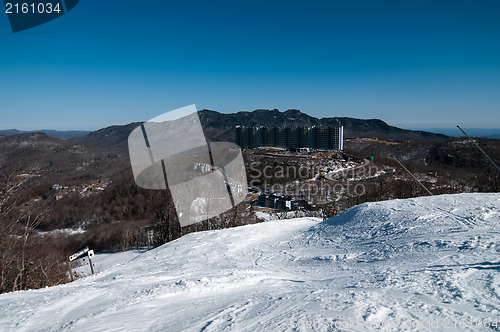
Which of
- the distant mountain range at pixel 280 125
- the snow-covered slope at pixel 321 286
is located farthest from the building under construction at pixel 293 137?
the snow-covered slope at pixel 321 286

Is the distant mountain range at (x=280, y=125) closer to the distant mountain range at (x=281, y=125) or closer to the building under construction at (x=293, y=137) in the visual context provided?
the distant mountain range at (x=281, y=125)

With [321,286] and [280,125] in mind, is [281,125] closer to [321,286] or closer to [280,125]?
[280,125]

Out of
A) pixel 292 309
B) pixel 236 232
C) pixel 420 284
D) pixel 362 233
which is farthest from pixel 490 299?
pixel 236 232

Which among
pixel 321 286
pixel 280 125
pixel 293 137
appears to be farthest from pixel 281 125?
pixel 321 286

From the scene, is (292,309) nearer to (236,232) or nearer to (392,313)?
(392,313)

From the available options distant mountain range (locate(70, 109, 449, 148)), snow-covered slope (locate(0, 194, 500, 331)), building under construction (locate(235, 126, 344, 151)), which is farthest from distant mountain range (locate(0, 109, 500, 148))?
snow-covered slope (locate(0, 194, 500, 331))

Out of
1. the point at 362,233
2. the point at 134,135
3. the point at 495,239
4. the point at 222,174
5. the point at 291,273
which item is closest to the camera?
the point at 495,239
